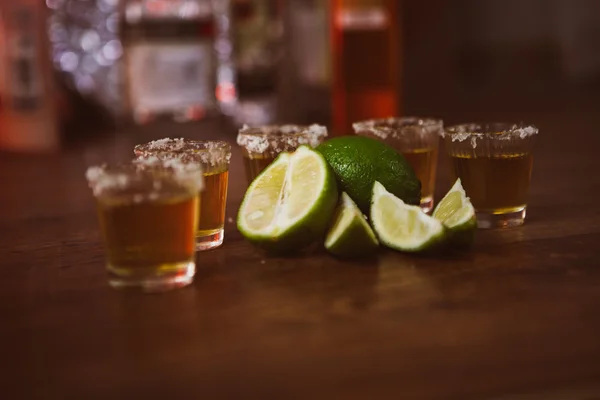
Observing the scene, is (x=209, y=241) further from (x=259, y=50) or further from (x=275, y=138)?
(x=259, y=50)

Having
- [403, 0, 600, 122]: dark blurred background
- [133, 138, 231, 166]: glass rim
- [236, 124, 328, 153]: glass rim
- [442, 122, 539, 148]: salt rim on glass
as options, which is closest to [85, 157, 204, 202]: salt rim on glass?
[133, 138, 231, 166]: glass rim

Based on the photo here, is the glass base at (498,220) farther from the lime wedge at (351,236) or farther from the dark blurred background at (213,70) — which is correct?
the dark blurred background at (213,70)

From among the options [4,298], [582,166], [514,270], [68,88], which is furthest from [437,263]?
[68,88]

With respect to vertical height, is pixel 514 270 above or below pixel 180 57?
below

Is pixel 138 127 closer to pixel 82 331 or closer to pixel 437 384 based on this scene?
pixel 82 331

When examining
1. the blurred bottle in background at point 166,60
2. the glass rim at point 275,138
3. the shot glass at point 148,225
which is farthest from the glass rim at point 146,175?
the blurred bottle in background at point 166,60

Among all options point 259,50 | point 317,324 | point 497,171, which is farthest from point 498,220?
point 259,50
